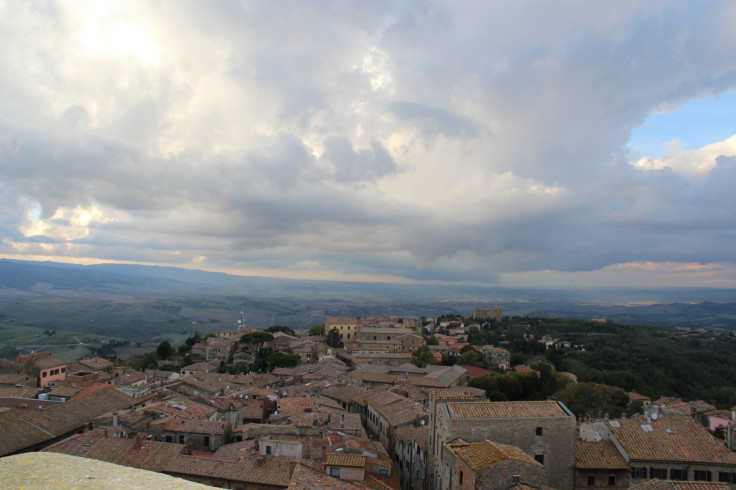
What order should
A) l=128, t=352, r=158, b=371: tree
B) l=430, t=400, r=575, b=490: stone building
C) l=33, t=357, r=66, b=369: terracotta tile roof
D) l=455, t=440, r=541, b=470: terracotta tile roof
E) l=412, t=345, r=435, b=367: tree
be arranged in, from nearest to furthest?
l=455, t=440, r=541, b=470: terracotta tile roof → l=430, t=400, r=575, b=490: stone building → l=33, t=357, r=66, b=369: terracotta tile roof → l=128, t=352, r=158, b=371: tree → l=412, t=345, r=435, b=367: tree

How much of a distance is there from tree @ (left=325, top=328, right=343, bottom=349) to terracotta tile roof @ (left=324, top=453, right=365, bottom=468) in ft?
223

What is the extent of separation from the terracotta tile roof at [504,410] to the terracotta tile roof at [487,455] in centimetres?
217

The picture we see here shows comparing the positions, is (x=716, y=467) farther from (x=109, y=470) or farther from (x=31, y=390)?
(x=31, y=390)

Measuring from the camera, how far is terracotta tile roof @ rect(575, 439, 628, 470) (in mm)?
18875

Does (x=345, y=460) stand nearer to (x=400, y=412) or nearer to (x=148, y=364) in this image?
(x=400, y=412)

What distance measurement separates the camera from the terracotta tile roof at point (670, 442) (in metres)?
19.0

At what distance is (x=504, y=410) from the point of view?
19.5m

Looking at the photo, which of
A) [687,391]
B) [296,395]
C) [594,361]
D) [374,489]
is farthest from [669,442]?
[594,361]

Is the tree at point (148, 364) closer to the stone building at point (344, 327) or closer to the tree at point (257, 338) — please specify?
the tree at point (257, 338)

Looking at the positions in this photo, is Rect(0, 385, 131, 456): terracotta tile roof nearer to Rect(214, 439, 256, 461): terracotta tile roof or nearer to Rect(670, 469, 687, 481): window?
Rect(214, 439, 256, 461): terracotta tile roof

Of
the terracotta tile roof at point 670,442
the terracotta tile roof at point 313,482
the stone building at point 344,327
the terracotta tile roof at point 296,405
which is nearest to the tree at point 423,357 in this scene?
the stone building at point 344,327

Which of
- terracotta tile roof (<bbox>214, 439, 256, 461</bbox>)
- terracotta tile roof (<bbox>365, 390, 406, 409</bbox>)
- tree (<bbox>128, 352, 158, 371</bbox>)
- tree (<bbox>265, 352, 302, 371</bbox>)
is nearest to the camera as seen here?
terracotta tile roof (<bbox>214, 439, 256, 461</bbox>)

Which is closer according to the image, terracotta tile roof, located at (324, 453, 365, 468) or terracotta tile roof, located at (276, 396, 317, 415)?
terracotta tile roof, located at (324, 453, 365, 468)

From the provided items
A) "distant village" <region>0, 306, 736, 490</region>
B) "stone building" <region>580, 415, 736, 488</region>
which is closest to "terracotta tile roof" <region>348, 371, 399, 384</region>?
"distant village" <region>0, 306, 736, 490</region>
